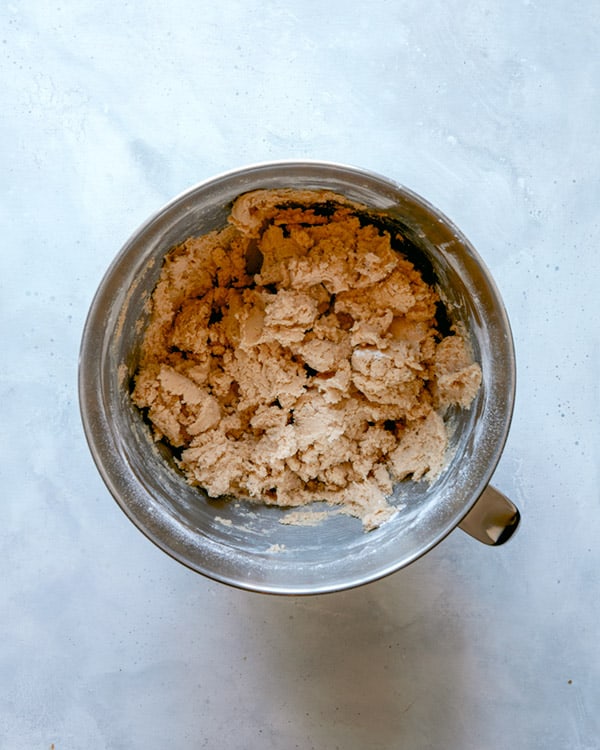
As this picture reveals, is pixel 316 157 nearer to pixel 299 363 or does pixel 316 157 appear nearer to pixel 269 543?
pixel 299 363

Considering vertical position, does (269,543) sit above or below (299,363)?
below

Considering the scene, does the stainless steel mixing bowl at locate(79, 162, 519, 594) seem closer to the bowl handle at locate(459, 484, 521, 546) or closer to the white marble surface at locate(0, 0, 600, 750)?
the bowl handle at locate(459, 484, 521, 546)

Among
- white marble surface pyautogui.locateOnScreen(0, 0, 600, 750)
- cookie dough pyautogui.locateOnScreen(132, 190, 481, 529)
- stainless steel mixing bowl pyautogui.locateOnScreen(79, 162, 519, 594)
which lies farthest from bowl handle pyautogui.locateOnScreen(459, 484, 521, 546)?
white marble surface pyautogui.locateOnScreen(0, 0, 600, 750)

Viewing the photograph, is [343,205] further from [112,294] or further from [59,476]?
[59,476]

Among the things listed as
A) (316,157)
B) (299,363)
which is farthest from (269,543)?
(316,157)

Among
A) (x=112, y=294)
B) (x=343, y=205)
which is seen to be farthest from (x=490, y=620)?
(x=112, y=294)

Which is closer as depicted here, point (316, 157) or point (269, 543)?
point (269, 543)
